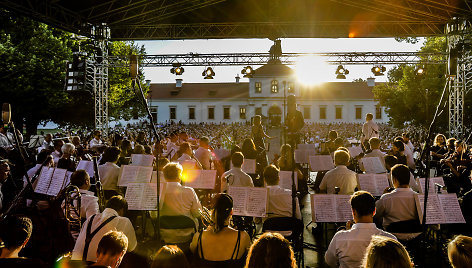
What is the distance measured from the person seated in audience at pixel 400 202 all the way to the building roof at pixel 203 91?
Answer: 167ft

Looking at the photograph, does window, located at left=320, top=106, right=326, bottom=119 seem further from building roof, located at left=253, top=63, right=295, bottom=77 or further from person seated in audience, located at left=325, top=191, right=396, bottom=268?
person seated in audience, located at left=325, top=191, right=396, bottom=268

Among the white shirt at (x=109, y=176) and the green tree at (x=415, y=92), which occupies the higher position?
the green tree at (x=415, y=92)

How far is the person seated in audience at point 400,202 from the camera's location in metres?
4.75

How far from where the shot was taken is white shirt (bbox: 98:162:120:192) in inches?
268

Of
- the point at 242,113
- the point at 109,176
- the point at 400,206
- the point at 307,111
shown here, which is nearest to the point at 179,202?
the point at 109,176

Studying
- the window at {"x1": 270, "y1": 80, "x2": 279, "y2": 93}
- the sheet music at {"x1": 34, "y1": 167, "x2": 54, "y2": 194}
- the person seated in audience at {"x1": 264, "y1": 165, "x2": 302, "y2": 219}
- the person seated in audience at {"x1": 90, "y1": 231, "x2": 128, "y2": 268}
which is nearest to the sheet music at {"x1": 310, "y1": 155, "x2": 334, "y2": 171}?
the person seated in audience at {"x1": 264, "y1": 165, "x2": 302, "y2": 219}

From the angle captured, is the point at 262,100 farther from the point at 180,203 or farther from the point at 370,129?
the point at 180,203

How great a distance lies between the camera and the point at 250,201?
4859 millimetres

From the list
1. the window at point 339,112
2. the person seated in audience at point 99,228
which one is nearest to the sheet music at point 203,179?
the person seated in audience at point 99,228

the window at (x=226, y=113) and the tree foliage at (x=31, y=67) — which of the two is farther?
the window at (x=226, y=113)

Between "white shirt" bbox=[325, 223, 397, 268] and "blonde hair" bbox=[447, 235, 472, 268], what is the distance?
3.41ft

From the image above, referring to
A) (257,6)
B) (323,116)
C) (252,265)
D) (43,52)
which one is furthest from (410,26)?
(323,116)

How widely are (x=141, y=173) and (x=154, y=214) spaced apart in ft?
3.53

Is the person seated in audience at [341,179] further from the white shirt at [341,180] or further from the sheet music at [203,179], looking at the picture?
the sheet music at [203,179]
